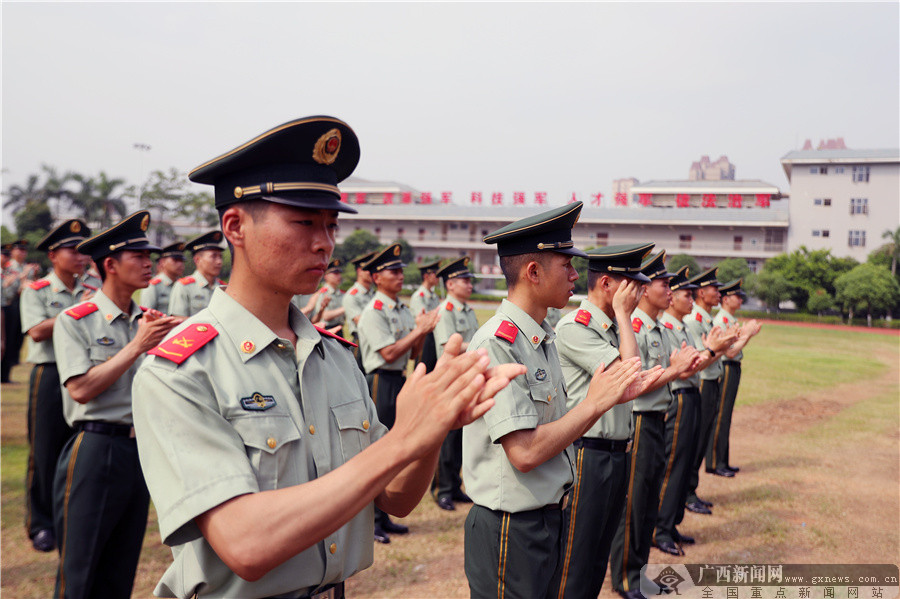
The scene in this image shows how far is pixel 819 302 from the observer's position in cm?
3075

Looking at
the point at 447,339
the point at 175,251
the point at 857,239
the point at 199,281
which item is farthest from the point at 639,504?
the point at 857,239

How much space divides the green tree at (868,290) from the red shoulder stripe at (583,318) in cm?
3074

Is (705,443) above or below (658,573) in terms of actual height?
above

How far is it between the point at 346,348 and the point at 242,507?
2.40 ft

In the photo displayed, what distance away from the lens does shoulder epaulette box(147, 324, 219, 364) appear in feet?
4.83

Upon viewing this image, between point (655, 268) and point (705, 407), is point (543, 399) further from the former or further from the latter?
point (705, 407)

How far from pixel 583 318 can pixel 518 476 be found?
1.38 meters

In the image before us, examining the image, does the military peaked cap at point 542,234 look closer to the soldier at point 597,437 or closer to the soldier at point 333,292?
the soldier at point 597,437

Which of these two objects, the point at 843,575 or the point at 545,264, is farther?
the point at 843,575

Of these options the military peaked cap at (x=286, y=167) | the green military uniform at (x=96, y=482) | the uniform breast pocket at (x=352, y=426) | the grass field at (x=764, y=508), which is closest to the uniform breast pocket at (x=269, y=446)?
the uniform breast pocket at (x=352, y=426)

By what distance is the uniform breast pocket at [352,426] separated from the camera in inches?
66.3

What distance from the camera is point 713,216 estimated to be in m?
42.7

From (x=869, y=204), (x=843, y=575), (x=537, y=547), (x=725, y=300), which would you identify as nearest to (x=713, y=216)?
(x=869, y=204)

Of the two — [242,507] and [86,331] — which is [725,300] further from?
[242,507]
